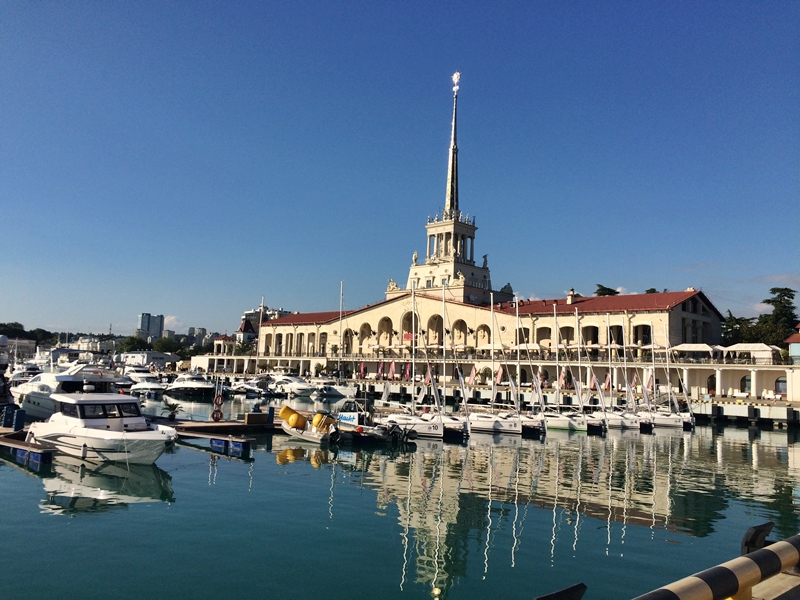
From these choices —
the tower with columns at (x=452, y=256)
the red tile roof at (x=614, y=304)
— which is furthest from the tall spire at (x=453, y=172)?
the red tile roof at (x=614, y=304)

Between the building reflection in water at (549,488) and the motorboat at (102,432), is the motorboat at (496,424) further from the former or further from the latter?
the motorboat at (102,432)

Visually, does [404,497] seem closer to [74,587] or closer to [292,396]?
[74,587]

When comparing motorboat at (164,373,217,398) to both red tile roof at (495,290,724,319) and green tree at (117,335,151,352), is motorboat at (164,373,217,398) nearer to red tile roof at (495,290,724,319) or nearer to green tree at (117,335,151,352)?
red tile roof at (495,290,724,319)

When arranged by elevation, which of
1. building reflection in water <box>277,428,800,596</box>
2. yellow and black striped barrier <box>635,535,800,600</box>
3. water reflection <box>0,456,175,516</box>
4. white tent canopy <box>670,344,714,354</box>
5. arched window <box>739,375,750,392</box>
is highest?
white tent canopy <box>670,344,714,354</box>

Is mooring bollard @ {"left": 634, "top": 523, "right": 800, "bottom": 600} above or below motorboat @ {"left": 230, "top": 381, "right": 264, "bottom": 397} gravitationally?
above

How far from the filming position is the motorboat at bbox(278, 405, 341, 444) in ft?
111

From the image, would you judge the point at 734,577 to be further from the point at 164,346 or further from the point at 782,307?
the point at 164,346

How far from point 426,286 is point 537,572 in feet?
303

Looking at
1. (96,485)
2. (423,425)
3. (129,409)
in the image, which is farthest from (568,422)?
(96,485)

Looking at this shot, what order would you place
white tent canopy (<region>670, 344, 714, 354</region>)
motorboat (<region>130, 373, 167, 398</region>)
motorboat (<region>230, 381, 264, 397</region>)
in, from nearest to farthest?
white tent canopy (<region>670, 344, 714, 354</region>), motorboat (<region>130, 373, 167, 398</region>), motorboat (<region>230, 381, 264, 397</region>)

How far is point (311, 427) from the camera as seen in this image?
34969 millimetres

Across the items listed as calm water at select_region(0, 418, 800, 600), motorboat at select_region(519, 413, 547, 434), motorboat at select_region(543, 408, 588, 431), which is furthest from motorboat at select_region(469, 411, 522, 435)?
calm water at select_region(0, 418, 800, 600)

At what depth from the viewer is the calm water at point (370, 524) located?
1313 cm

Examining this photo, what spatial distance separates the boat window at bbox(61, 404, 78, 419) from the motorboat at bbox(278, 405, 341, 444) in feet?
39.7
